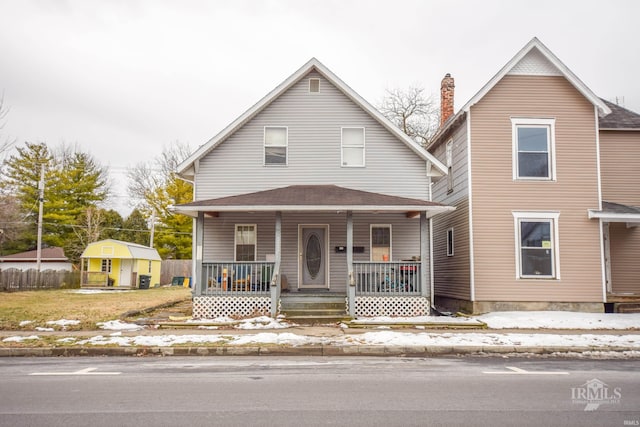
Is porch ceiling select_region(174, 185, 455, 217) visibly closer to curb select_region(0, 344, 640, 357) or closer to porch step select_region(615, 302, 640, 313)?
curb select_region(0, 344, 640, 357)

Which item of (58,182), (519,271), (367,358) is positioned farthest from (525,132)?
(58,182)

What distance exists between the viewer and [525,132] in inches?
653

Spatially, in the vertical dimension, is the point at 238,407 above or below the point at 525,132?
below

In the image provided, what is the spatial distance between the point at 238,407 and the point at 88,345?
590 centimetres

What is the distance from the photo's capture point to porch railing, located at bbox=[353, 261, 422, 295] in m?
15.5

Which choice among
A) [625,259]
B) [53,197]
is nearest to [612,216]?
[625,259]

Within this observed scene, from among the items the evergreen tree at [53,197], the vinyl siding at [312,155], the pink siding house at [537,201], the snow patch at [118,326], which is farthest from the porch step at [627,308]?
the evergreen tree at [53,197]

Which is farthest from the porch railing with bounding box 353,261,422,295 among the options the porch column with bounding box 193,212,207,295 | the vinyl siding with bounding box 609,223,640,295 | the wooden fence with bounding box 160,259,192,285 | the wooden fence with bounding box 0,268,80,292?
the wooden fence with bounding box 160,259,192,285

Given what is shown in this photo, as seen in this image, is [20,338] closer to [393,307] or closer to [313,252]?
[313,252]

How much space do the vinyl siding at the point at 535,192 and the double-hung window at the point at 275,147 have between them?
6086 mm

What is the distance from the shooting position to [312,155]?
1745cm

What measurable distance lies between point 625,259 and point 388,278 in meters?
8.04

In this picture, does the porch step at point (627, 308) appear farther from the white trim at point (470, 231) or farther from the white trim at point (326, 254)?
the white trim at point (326, 254)

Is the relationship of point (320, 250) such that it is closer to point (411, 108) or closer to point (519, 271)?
point (519, 271)
